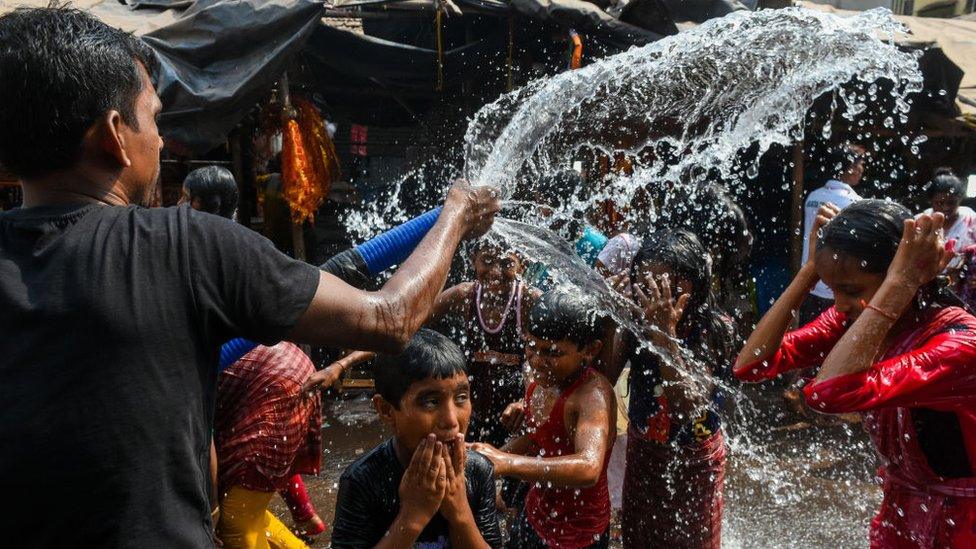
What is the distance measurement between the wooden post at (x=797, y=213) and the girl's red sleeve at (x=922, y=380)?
5690mm

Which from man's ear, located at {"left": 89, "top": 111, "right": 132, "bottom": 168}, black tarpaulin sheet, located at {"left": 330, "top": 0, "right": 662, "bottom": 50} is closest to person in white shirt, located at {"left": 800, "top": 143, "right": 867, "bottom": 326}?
black tarpaulin sheet, located at {"left": 330, "top": 0, "right": 662, "bottom": 50}

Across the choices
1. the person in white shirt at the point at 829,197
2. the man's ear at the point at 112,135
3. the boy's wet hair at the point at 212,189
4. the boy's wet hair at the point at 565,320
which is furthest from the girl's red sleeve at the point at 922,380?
the person in white shirt at the point at 829,197

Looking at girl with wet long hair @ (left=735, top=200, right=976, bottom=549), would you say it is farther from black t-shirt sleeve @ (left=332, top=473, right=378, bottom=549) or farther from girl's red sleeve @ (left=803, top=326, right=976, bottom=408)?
black t-shirt sleeve @ (left=332, top=473, right=378, bottom=549)

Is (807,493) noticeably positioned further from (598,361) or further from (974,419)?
(974,419)

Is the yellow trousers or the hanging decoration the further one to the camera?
the hanging decoration

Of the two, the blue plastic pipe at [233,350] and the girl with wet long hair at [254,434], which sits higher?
the blue plastic pipe at [233,350]

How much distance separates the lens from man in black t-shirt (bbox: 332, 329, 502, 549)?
175cm

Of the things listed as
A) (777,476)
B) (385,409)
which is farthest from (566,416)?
(777,476)

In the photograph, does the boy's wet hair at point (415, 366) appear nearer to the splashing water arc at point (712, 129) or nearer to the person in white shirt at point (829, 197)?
the splashing water arc at point (712, 129)

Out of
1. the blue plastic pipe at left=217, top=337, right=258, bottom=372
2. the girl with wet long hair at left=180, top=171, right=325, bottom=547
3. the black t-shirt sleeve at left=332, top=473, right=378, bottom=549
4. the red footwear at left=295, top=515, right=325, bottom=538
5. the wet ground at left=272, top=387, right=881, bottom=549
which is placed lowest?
the wet ground at left=272, top=387, right=881, bottom=549

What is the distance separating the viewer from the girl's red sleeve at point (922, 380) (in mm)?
1749

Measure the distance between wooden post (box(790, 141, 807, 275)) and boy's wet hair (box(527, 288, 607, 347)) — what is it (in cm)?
527

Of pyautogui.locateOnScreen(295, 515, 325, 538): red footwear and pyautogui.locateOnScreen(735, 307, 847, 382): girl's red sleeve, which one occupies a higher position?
pyautogui.locateOnScreen(735, 307, 847, 382): girl's red sleeve

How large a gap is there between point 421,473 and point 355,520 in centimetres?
34
